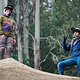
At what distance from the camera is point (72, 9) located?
19.2m

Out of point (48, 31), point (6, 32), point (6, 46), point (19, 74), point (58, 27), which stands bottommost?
point (19, 74)

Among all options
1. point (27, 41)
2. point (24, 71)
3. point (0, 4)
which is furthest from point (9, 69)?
point (27, 41)

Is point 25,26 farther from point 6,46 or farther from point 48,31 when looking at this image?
point 6,46

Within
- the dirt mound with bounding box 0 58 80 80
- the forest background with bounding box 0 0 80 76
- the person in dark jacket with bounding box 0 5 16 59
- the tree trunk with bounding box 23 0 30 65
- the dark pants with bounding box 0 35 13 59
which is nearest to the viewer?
the dirt mound with bounding box 0 58 80 80

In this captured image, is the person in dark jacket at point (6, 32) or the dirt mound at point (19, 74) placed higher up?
the person in dark jacket at point (6, 32)

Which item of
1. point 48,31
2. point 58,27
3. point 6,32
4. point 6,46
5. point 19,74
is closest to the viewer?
point 19,74

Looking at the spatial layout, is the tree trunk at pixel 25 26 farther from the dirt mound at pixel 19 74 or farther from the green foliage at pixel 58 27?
the dirt mound at pixel 19 74

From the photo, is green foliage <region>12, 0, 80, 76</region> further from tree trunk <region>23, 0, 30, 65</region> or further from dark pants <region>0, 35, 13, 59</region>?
dark pants <region>0, 35, 13, 59</region>

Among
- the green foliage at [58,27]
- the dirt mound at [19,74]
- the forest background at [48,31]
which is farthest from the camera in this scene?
the green foliage at [58,27]

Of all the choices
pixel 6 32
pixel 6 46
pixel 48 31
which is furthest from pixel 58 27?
pixel 6 32

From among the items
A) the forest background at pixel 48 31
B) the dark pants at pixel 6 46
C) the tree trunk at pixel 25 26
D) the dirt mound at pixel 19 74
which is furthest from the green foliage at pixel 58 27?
the dirt mound at pixel 19 74

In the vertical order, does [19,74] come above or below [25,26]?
below

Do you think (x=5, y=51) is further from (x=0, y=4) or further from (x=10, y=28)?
(x=0, y=4)

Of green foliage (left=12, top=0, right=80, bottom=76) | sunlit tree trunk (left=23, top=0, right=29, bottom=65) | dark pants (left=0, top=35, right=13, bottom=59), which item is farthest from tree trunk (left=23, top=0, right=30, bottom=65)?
dark pants (left=0, top=35, right=13, bottom=59)
